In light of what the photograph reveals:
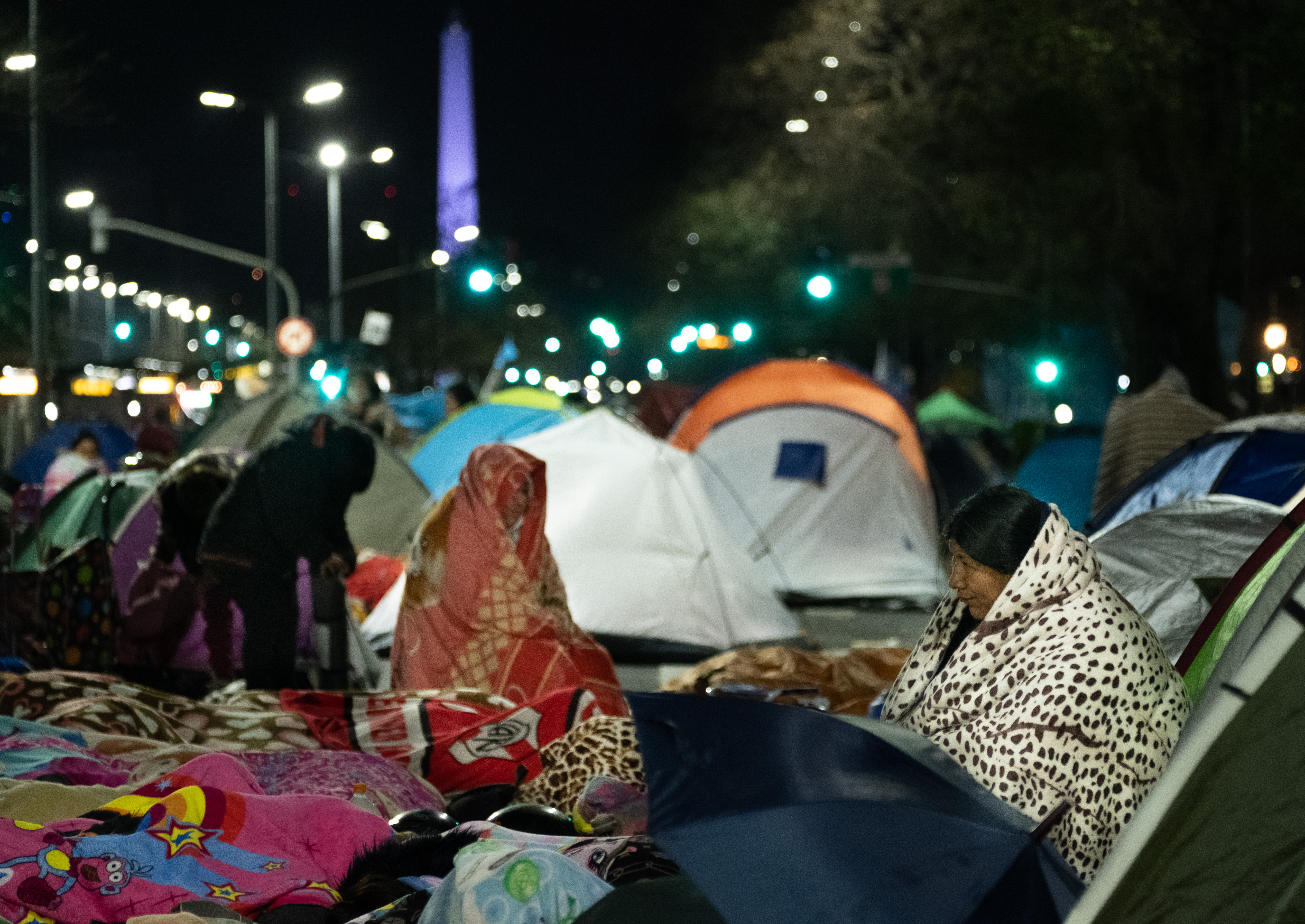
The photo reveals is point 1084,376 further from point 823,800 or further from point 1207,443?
point 823,800

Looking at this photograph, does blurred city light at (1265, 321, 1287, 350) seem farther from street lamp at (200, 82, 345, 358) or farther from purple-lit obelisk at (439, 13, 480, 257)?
purple-lit obelisk at (439, 13, 480, 257)

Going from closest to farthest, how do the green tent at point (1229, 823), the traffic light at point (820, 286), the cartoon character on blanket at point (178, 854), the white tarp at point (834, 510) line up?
the green tent at point (1229, 823)
the cartoon character on blanket at point (178, 854)
the white tarp at point (834, 510)
the traffic light at point (820, 286)

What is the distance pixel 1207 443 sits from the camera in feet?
30.8

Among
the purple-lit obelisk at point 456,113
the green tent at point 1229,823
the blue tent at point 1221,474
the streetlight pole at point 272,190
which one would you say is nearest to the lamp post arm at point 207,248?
the streetlight pole at point 272,190

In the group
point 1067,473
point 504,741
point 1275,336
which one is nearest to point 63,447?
point 1067,473

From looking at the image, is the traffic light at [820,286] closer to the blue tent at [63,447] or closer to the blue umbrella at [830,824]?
the blue tent at [63,447]

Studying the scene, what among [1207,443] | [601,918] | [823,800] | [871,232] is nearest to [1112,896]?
[823,800]

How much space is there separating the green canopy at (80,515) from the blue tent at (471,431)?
17.9ft

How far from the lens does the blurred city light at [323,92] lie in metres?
22.4

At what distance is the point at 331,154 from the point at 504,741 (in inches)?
859

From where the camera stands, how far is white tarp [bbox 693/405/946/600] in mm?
13867

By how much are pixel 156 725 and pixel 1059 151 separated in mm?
17762

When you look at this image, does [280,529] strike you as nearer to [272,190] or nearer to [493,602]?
[493,602]

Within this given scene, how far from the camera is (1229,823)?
252 centimetres
